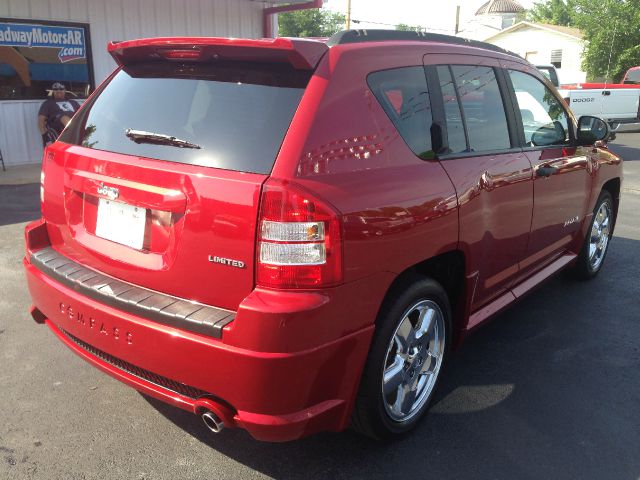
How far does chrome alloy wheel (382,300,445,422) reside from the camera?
277 cm

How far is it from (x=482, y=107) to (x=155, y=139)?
1.86m

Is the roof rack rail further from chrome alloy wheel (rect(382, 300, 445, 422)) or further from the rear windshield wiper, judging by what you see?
chrome alloy wheel (rect(382, 300, 445, 422))

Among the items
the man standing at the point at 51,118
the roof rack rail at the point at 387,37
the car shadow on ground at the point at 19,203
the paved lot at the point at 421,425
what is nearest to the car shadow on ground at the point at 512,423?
the paved lot at the point at 421,425

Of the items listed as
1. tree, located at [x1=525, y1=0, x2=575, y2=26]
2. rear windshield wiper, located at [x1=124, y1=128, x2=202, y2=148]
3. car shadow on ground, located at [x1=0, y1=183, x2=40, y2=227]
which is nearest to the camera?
rear windshield wiper, located at [x1=124, y1=128, x2=202, y2=148]

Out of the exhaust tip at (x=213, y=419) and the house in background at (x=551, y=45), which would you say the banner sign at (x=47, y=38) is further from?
the house in background at (x=551, y=45)

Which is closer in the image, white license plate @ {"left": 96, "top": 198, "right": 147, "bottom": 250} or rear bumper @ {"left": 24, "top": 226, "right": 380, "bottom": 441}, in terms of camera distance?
rear bumper @ {"left": 24, "top": 226, "right": 380, "bottom": 441}

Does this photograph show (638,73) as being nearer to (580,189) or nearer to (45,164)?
(580,189)

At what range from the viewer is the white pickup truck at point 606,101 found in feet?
53.7

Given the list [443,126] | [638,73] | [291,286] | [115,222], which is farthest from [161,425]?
[638,73]

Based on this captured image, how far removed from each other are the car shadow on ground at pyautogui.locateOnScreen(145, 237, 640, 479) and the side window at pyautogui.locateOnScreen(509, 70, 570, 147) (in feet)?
4.40

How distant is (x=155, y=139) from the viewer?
99.8 inches

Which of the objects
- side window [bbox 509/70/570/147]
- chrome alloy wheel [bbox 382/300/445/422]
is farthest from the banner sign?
chrome alloy wheel [bbox 382/300/445/422]

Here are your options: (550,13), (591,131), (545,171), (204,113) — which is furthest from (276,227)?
(550,13)

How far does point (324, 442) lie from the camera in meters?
2.87
